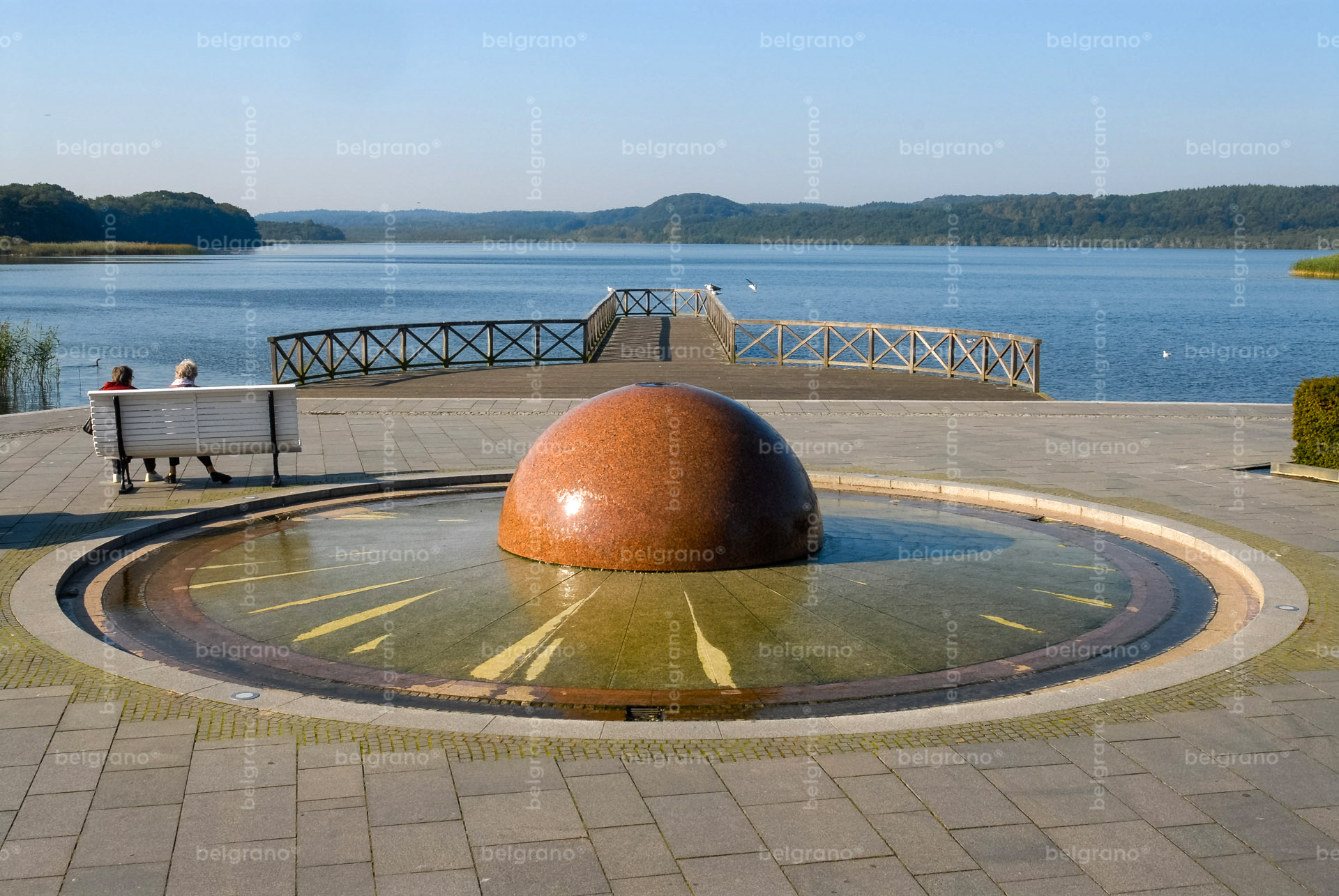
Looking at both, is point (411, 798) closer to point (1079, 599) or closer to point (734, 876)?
point (734, 876)

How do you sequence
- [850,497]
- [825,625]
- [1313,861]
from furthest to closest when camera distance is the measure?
1. [850,497]
2. [825,625]
3. [1313,861]

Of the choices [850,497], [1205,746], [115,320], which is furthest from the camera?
[115,320]

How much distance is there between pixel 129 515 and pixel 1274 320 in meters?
71.9

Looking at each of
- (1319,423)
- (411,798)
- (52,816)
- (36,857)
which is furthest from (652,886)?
(1319,423)

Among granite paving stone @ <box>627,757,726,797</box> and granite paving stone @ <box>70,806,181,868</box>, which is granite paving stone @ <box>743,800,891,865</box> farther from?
granite paving stone @ <box>70,806,181,868</box>

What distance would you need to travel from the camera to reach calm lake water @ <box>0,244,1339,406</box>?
4072 cm

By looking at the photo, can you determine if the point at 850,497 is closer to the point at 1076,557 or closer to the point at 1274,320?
the point at 1076,557

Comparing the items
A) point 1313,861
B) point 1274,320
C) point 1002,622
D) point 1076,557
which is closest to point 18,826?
point 1313,861

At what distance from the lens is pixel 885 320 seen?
6875 centimetres

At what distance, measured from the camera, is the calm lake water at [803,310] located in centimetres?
4072

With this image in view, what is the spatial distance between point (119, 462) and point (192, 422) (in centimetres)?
82

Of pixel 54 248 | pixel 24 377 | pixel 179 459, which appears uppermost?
pixel 54 248

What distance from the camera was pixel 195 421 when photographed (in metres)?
11.9

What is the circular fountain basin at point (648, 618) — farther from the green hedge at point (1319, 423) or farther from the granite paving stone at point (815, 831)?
the green hedge at point (1319, 423)
